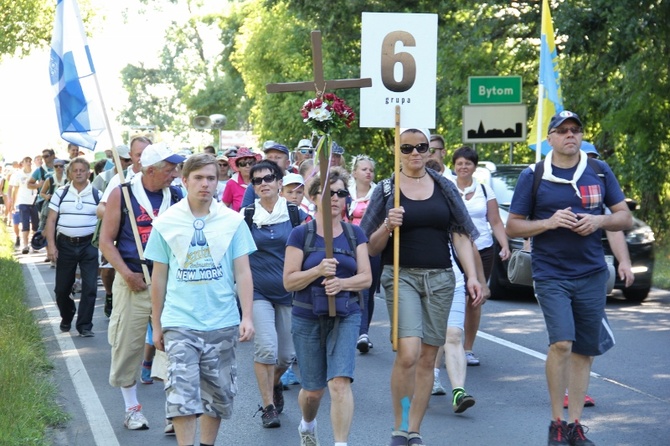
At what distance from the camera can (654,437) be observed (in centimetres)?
753

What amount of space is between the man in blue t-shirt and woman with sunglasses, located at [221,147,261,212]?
398 cm

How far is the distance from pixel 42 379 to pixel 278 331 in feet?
7.76

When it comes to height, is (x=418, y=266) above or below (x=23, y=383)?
above

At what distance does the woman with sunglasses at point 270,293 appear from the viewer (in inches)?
321

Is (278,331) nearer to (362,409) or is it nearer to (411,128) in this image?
(362,409)

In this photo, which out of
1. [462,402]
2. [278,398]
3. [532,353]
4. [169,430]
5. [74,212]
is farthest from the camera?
[74,212]

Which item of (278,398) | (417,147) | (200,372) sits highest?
(417,147)

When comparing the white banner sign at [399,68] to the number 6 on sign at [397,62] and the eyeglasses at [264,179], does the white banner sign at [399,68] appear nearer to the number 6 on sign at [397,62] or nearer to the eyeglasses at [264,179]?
the number 6 on sign at [397,62]

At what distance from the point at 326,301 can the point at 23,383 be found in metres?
3.16

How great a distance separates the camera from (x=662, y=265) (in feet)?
63.6

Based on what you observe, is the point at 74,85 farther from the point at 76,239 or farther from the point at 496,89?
the point at 496,89

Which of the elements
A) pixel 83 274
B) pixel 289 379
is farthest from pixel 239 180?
pixel 83 274

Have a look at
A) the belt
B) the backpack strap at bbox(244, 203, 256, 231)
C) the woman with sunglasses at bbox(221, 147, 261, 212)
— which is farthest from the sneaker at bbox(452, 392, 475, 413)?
the belt

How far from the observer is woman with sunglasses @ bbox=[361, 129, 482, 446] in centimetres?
707
